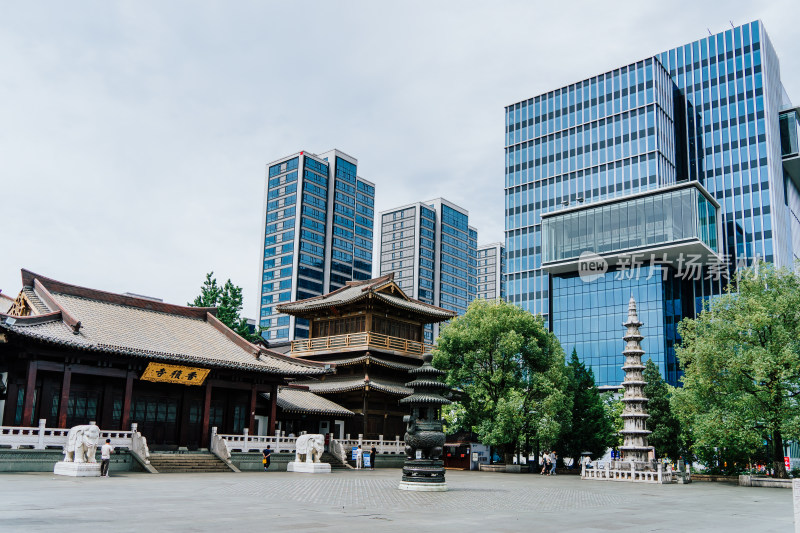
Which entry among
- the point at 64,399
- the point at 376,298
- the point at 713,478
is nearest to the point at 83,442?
the point at 64,399

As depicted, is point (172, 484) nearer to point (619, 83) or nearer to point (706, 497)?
point (706, 497)

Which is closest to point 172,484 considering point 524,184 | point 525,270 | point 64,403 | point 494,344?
point 64,403

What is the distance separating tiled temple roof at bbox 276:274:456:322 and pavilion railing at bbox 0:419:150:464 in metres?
18.5

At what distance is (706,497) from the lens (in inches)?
935

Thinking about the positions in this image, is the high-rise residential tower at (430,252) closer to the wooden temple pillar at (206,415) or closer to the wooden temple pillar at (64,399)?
the wooden temple pillar at (206,415)

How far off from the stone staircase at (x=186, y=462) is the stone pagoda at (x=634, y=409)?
918 inches

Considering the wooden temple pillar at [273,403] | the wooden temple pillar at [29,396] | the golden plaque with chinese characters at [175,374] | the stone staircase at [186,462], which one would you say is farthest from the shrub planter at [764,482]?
the wooden temple pillar at [29,396]

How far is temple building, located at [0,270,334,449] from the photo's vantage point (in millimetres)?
28438

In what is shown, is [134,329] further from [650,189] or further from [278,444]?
[650,189]

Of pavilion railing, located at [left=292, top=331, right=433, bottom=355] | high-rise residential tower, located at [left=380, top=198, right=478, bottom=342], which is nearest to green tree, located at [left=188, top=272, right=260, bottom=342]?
pavilion railing, located at [left=292, top=331, right=433, bottom=355]

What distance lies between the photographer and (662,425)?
4581 cm

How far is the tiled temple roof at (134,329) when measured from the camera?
28562 millimetres

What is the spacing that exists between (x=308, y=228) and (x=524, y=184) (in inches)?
1559

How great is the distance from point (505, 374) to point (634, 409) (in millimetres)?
7937
